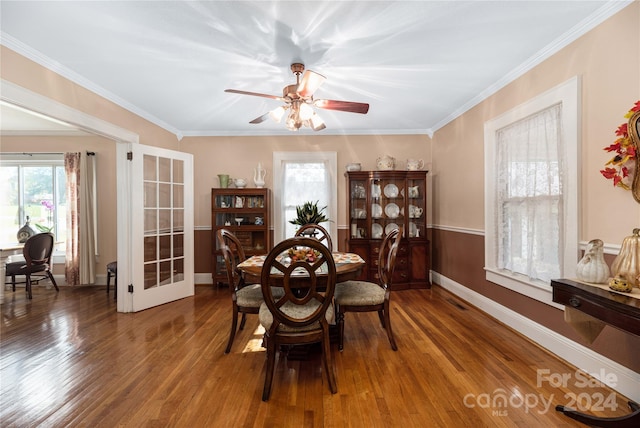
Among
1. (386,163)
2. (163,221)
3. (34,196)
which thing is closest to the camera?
(163,221)

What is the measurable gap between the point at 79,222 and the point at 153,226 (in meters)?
1.90

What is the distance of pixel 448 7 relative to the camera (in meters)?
1.97

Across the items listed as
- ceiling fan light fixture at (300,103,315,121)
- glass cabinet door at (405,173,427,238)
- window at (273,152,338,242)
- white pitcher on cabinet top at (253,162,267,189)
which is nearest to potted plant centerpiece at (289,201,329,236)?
window at (273,152,338,242)

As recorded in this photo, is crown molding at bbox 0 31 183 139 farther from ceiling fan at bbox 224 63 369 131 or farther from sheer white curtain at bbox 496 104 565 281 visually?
sheer white curtain at bbox 496 104 565 281

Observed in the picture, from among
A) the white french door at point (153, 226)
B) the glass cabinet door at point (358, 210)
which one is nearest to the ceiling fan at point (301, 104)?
the white french door at point (153, 226)

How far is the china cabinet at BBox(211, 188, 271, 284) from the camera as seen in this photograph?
4.64 meters

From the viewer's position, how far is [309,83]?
2258mm

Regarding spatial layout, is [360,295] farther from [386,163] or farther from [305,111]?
[386,163]

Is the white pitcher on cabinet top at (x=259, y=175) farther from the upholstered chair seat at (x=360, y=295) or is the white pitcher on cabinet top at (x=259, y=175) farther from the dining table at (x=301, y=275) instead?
the upholstered chair seat at (x=360, y=295)

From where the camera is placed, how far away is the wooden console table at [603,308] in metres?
1.41

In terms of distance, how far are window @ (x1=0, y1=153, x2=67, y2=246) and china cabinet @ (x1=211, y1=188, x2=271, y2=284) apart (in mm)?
2715

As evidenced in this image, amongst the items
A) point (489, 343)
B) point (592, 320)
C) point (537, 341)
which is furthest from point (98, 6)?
point (537, 341)

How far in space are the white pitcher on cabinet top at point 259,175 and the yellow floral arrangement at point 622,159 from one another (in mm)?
3960

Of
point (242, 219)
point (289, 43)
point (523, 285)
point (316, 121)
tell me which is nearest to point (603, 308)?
point (523, 285)
